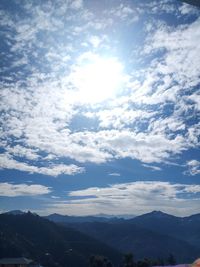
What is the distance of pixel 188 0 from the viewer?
4785 millimetres

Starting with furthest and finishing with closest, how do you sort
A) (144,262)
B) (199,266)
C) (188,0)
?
(144,262)
(199,266)
(188,0)

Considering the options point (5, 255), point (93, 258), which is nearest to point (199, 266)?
point (93, 258)

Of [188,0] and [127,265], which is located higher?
[188,0]

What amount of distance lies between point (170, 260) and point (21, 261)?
2373 inches

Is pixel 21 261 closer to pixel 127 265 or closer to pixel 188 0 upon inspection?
pixel 127 265

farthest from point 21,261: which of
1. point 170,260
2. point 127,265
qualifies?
point 170,260

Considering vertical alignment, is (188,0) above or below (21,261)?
above

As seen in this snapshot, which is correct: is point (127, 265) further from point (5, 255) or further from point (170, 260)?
point (5, 255)

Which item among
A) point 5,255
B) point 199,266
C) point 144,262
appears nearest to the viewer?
point 199,266

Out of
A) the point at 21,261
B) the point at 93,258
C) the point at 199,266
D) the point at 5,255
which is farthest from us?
the point at 5,255

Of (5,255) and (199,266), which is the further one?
(5,255)

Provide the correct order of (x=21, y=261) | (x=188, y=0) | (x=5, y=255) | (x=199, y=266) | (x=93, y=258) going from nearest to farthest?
(x=188, y=0) → (x=199, y=266) → (x=93, y=258) → (x=21, y=261) → (x=5, y=255)

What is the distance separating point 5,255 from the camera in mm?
198750

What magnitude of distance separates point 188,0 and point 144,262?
382 ft
